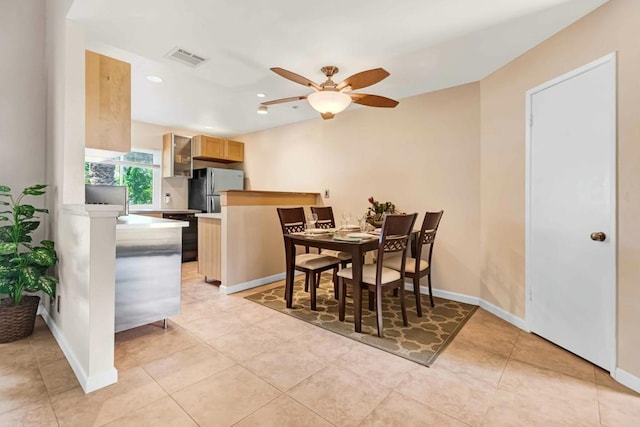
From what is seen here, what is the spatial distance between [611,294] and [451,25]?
2.28m

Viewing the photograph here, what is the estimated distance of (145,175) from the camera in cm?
556

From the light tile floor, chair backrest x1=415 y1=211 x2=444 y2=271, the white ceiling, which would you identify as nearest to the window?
the white ceiling

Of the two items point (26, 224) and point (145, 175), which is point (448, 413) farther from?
point (145, 175)

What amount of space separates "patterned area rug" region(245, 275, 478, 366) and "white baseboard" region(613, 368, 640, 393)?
1.00 m

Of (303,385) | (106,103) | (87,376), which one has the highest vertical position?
(106,103)

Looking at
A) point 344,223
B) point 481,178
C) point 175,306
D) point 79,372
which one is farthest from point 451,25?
point 79,372

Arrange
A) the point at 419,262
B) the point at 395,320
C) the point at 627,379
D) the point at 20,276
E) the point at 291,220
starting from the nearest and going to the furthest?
the point at 627,379
the point at 20,276
the point at 395,320
the point at 419,262
the point at 291,220

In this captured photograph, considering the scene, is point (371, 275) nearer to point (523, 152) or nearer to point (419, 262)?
point (419, 262)

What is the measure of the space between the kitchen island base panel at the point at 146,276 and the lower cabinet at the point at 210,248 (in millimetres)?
1194

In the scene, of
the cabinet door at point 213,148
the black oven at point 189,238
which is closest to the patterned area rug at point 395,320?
the black oven at point 189,238

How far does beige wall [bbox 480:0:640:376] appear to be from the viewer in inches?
71.5

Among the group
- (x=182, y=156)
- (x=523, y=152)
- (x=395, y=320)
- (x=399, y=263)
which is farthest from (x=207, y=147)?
(x=523, y=152)

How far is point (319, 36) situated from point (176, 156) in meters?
4.17

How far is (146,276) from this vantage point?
2.34 meters
